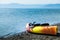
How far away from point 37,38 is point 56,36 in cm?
95

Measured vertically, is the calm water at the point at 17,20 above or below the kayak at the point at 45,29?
below

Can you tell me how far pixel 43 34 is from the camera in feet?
40.0

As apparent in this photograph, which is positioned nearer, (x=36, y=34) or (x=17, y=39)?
(x=17, y=39)

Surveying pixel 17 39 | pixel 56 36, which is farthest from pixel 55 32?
pixel 17 39

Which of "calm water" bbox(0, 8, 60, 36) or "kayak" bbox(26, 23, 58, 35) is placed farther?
"calm water" bbox(0, 8, 60, 36)

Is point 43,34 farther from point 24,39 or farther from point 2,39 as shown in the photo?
point 2,39

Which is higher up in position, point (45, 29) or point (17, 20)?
point (45, 29)

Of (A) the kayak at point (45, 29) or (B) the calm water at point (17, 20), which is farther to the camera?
→ (B) the calm water at point (17, 20)

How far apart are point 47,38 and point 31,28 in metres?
1.49

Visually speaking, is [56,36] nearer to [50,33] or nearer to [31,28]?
[50,33]

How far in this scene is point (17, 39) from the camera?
1145cm

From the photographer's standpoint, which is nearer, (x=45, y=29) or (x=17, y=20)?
(x=45, y=29)

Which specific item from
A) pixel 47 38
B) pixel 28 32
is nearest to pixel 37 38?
pixel 47 38

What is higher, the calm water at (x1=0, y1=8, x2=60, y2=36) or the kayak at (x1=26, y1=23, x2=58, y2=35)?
the kayak at (x1=26, y1=23, x2=58, y2=35)
